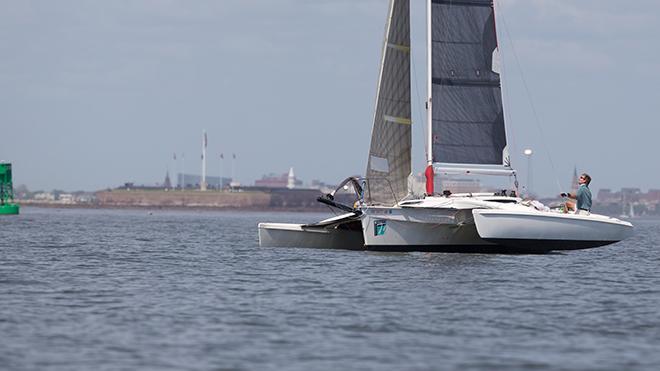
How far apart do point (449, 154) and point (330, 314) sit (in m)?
16.6

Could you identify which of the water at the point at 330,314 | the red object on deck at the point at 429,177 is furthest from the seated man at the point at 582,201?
the red object on deck at the point at 429,177

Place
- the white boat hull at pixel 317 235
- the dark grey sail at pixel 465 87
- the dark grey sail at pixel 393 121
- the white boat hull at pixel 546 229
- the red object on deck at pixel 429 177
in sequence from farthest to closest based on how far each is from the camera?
the white boat hull at pixel 317 235, the dark grey sail at pixel 465 87, the red object on deck at pixel 429 177, the dark grey sail at pixel 393 121, the white boat hull at pixel 546 229

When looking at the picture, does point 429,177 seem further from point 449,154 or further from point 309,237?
point 309,237

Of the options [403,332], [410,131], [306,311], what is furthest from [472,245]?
[403,332]

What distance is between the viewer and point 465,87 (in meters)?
36.3

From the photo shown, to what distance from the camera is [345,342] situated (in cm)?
1666

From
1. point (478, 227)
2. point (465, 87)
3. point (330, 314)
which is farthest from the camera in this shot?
point (465, 87)

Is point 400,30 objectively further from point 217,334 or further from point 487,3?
point 217,334

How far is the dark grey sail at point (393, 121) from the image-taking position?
3509 centimetres

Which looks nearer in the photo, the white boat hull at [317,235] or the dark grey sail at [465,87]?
the dark grey sail at [465,87]

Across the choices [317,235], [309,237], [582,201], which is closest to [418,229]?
[582,201]

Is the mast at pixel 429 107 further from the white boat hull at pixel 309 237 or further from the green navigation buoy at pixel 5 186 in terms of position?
the green navigation buoy at pixel 5 186

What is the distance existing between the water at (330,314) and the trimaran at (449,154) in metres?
0.89

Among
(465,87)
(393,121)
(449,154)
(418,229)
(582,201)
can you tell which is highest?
(465,87)
